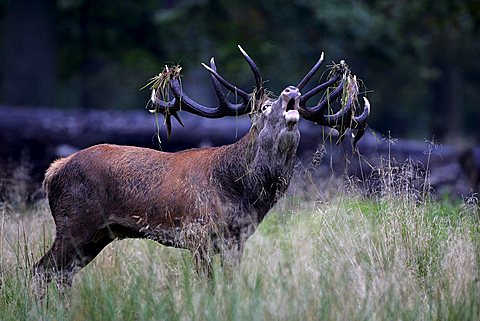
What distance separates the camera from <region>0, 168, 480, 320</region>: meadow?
20.6 ft

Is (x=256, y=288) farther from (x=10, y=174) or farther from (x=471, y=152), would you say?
(x=471, y=152)

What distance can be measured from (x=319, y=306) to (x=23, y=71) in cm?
1855

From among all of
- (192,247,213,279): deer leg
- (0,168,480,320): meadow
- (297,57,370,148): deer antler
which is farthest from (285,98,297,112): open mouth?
(192,247,213,279): deer leg

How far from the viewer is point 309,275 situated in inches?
271

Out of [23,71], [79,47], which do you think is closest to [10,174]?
[23,71]

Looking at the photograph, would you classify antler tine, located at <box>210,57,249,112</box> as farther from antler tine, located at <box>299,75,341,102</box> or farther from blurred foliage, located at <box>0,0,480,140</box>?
blurred foliage, located at <box>0,0,480,140</box>

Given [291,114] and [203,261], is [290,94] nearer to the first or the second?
[291,114]

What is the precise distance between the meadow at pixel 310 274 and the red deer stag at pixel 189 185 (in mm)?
230

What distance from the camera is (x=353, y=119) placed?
8000 mm

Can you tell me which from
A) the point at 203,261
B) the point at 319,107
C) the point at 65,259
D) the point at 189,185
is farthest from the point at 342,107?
the point at 65,259

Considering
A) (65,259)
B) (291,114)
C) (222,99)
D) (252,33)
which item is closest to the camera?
(291,114)

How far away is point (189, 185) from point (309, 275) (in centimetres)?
131

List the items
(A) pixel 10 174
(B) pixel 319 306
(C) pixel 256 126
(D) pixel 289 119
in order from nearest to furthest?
(B) pixel 319 306, (D) pixel 289 119, (C) pixel 256 126, (A) pixel 10 174

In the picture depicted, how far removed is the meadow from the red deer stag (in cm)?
23
